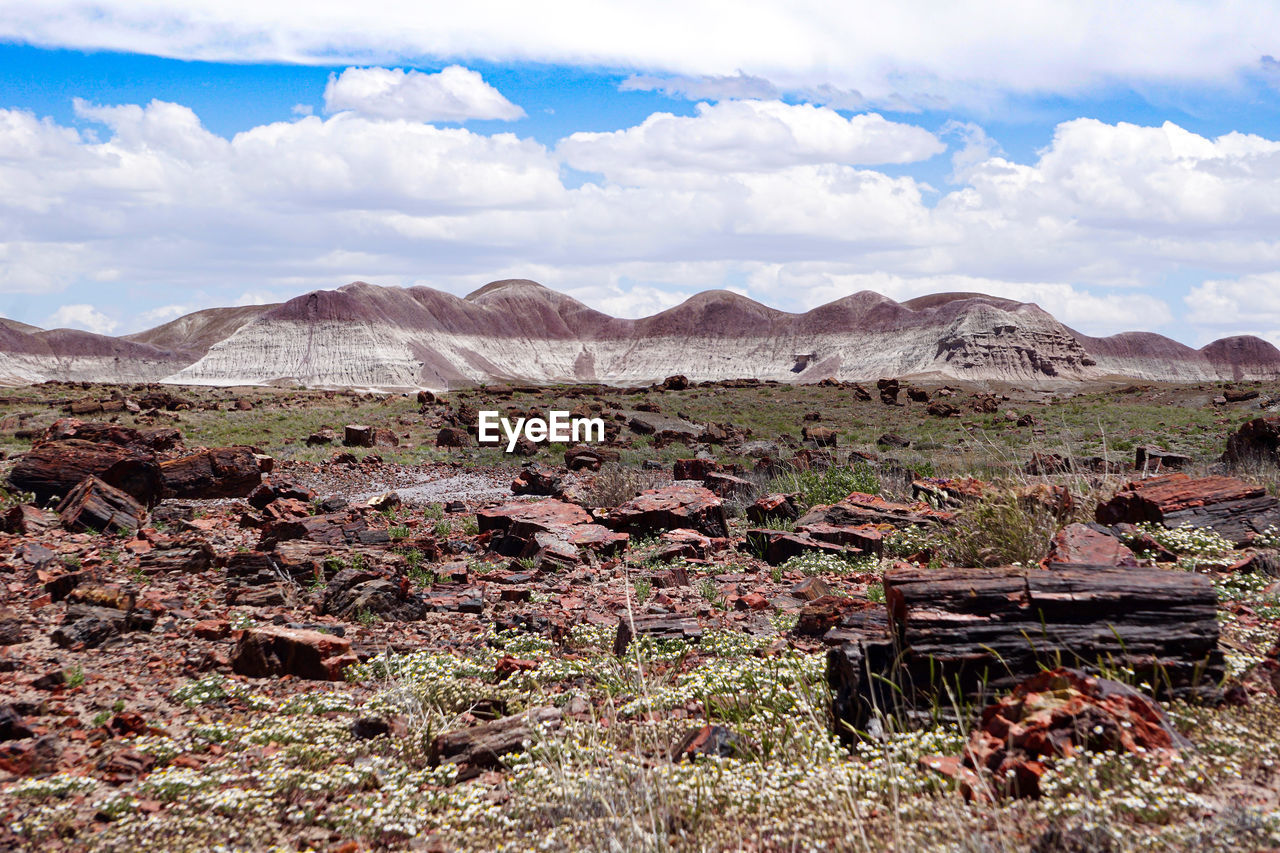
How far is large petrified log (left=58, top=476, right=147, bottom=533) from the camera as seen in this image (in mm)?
9719

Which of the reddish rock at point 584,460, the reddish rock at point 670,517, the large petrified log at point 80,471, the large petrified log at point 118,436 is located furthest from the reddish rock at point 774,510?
the large petrified log at point 118,436

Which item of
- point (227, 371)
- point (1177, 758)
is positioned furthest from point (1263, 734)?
point (227, 371)

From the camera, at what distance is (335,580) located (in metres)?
7.39

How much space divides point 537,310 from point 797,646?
145 meters

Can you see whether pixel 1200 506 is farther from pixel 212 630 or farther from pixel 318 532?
pixel 318 532

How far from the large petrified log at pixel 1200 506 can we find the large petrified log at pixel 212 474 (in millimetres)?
11800

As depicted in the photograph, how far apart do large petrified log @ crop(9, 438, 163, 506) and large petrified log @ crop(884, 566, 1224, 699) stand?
1094 centimetres

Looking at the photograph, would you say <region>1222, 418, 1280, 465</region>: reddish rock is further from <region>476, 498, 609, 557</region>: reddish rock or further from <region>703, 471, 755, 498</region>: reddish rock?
<region>476, 498, 609, 557</region>: reddish rock

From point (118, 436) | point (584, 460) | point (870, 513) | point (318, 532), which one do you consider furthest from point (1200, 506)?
point (118, 436)

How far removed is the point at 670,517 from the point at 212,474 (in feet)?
23.9

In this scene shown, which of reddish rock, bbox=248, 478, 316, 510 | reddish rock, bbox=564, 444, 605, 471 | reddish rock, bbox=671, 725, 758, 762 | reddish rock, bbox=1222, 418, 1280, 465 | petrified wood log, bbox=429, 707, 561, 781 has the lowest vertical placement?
petrified wood log, bbox=429, 707, 561, 781

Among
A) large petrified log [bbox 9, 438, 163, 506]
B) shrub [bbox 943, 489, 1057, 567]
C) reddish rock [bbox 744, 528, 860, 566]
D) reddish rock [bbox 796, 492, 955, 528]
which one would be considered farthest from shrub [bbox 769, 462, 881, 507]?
large petrified log [bbox 9, 438, 163, 506]

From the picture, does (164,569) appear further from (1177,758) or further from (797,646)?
(1177,758)

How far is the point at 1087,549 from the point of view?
5.90 metres
